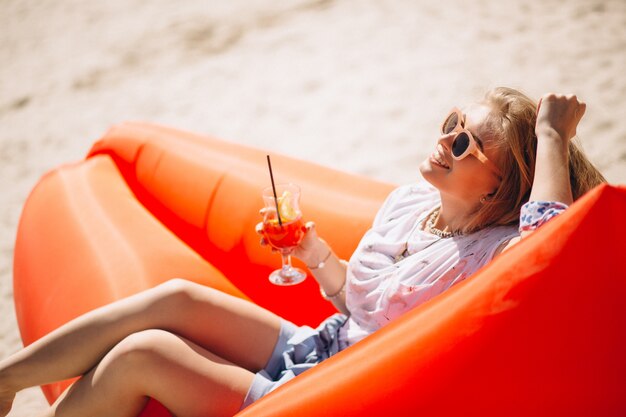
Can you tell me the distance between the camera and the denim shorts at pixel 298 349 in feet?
5.33

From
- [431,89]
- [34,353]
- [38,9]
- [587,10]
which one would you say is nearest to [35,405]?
[34,353]

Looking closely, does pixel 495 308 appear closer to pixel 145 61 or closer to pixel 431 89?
pixel 431 89

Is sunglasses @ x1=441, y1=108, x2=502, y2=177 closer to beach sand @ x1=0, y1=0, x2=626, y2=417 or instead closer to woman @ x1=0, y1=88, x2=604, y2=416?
woman @ x1=0, y1=88, x2=604, y2=416

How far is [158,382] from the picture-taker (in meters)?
1.49

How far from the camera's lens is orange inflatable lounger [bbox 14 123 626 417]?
1.15 m

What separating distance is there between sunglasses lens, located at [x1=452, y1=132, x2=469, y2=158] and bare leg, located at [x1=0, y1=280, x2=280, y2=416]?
2.10 ft

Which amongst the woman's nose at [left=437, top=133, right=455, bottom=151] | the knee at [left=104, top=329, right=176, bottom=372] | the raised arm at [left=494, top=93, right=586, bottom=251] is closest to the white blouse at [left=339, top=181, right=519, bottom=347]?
the raised arm at [left=494, top=93, right=586, bottom=251]

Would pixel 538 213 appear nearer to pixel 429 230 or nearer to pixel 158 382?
pixel 429 230

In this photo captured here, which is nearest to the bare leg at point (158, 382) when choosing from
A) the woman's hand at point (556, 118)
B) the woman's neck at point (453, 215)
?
the woman's neck at point (453, 215)

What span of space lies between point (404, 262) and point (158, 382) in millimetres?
659

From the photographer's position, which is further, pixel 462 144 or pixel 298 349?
pixel 298 349

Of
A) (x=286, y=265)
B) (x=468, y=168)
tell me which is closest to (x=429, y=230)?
(x=468, y=168)

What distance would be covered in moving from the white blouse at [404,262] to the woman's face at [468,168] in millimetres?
102

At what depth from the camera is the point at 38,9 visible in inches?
278
